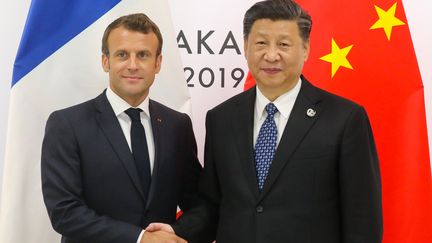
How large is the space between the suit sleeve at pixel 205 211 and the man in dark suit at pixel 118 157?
7 cm

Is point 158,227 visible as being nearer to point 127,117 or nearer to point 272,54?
point 127,117

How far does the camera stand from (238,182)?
188cm

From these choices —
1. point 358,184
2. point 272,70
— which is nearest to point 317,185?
point 358,184

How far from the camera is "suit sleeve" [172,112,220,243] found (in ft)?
6.68

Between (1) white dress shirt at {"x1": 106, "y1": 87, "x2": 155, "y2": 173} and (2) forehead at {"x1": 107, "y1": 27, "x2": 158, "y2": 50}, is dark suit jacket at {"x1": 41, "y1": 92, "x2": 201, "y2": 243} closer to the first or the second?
(1) white dress shirt at {"x1": 106, "y1": 87, "x2": 155, "y2": 173}

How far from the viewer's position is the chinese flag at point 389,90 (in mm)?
2398

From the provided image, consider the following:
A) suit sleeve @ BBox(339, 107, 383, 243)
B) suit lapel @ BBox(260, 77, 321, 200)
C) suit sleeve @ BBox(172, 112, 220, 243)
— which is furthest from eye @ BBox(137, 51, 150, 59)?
suit sleeve @ BBox(339, 107, 383, 243)

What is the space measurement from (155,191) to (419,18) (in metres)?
1.66

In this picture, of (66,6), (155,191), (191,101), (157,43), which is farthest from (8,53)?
(155,191)

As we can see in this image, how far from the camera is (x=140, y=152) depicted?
1985mm

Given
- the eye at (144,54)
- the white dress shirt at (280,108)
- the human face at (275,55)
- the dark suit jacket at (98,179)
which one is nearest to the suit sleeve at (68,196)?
the dark suit jacket at (98,179)

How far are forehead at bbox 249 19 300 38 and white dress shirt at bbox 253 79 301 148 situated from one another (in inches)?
7.1

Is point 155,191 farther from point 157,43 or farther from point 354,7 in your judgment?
point 354,7

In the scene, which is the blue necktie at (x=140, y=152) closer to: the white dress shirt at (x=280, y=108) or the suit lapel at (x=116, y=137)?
the suit lapel at (x=116, y=137)
